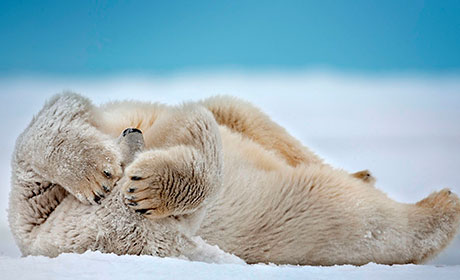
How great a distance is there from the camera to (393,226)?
316cm

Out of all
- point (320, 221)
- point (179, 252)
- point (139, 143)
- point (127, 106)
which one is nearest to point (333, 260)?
point (320, 221)

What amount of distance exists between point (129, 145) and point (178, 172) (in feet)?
0.93

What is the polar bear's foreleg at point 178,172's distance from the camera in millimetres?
2273

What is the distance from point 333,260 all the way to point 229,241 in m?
0.60

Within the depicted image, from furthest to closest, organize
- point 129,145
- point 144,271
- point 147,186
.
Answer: point 129,145
point 147,186
point 144,271

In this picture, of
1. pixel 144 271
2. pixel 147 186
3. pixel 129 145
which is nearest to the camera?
pixel 144 271

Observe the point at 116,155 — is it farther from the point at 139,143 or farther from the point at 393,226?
the point at 393,226

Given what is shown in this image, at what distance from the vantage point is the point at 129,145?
2461 millimetres

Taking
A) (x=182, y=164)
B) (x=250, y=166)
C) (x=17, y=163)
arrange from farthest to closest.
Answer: (x=250, y=166) → (x=17, y=163) → (x=182, y=164)

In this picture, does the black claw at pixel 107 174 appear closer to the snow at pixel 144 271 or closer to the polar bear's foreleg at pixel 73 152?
the polar bear's foreleg at pixel 73 152

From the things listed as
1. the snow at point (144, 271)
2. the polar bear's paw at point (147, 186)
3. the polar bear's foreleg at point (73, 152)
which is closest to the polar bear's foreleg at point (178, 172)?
the polar bear's paw at point (147, 186)

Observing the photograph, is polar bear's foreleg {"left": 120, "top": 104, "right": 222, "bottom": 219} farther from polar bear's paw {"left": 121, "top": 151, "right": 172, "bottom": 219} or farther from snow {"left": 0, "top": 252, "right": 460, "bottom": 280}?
snow {"left": 0, "top": 252, "right": 460, "bottom": 280}

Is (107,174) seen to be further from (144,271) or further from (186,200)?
(144,271)

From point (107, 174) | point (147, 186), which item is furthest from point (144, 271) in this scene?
point (107, 174)
